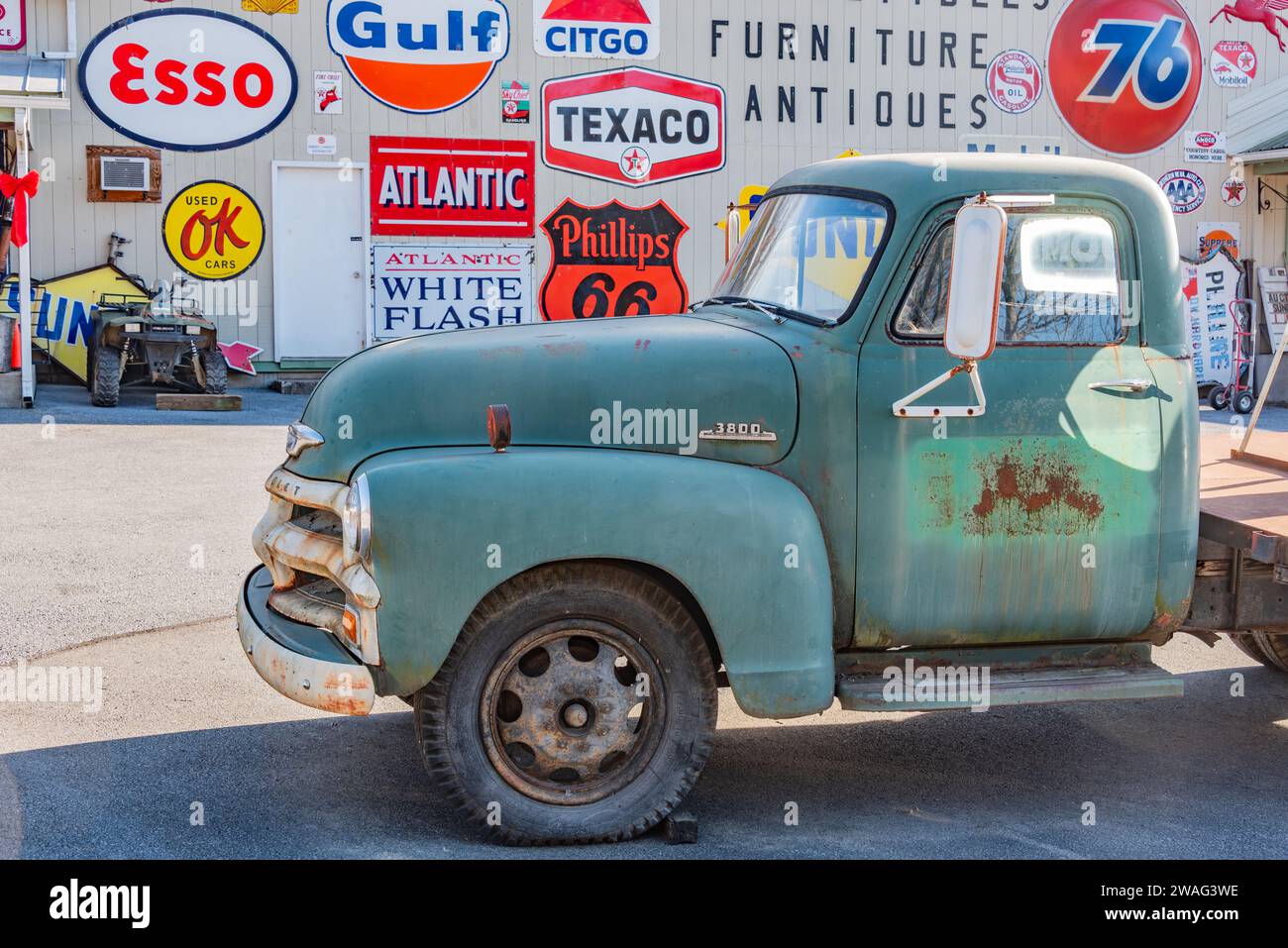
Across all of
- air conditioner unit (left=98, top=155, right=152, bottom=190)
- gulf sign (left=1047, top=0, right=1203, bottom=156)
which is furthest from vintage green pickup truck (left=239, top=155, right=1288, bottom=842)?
gulf sign (left=1047, top=0, right=1203, bottom=156)

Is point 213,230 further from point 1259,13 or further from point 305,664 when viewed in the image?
point 1259,13

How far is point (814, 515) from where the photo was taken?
15.1ft

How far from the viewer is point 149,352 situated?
53.0 feet

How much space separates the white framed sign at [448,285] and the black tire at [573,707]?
45.6 ft

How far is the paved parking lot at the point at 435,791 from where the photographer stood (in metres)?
4.65

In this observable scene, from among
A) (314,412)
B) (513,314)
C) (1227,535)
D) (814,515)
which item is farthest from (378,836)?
(513,314)

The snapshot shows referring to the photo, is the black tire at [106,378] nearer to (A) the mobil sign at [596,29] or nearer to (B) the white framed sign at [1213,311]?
(A) the mobil sign at [596,29]

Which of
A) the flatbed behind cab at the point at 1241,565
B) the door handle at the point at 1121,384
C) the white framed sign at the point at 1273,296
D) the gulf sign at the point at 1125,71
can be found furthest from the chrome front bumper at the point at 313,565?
the white framed sign at the point at 1273,296

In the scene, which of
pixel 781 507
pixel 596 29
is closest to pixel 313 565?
pixel 781 507

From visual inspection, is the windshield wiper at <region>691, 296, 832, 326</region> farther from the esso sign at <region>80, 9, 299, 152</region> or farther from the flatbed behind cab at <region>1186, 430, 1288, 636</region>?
the esso sign at <region>80, 9, 299, 152</region>

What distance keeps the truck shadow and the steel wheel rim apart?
0.72 ft

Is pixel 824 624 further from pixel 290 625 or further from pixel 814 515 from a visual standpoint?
pixel 290 625

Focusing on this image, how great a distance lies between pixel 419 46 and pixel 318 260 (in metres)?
2.90
